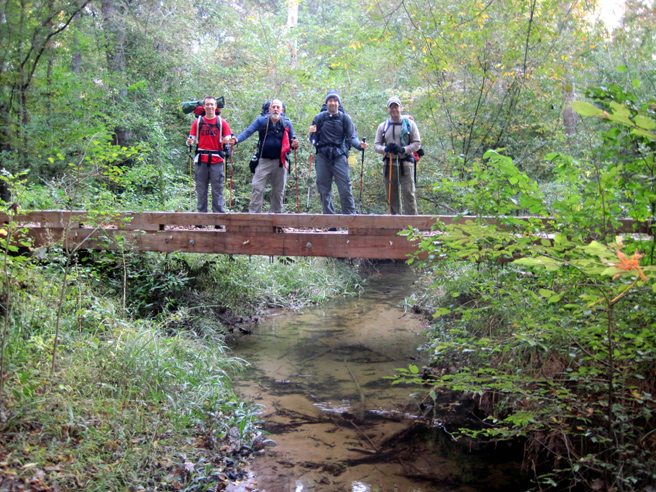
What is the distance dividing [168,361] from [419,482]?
8.36ft

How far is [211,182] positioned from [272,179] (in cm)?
95

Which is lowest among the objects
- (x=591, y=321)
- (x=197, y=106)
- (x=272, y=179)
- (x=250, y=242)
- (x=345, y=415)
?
(x=345, y=415)

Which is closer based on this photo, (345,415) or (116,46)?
(345,415)

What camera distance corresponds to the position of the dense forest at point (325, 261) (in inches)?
Result: 139

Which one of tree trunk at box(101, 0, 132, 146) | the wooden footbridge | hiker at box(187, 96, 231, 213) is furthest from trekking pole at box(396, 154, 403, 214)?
tree trunk at box(101, 0, 132, 146)

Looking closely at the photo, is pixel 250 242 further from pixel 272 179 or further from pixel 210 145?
pixel 210 145

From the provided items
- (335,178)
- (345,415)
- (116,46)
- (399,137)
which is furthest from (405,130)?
(116,46)

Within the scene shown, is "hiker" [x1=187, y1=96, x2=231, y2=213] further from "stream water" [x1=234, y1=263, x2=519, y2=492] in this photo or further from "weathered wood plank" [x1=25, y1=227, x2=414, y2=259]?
"stream water" [x1=234, y1=263, x2=519, y2=492]

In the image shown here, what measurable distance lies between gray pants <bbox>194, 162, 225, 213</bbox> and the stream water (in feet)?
6.74

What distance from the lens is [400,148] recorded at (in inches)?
355

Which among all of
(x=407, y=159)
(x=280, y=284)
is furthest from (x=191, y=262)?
(x=407, y=159)

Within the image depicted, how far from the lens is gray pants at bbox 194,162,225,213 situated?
29.7ft

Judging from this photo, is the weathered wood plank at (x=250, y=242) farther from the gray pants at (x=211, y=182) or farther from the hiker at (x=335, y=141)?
the hiker at (x=335, y=141)

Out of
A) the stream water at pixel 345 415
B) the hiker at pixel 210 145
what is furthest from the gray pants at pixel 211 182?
the stream water at pixel 345 415
